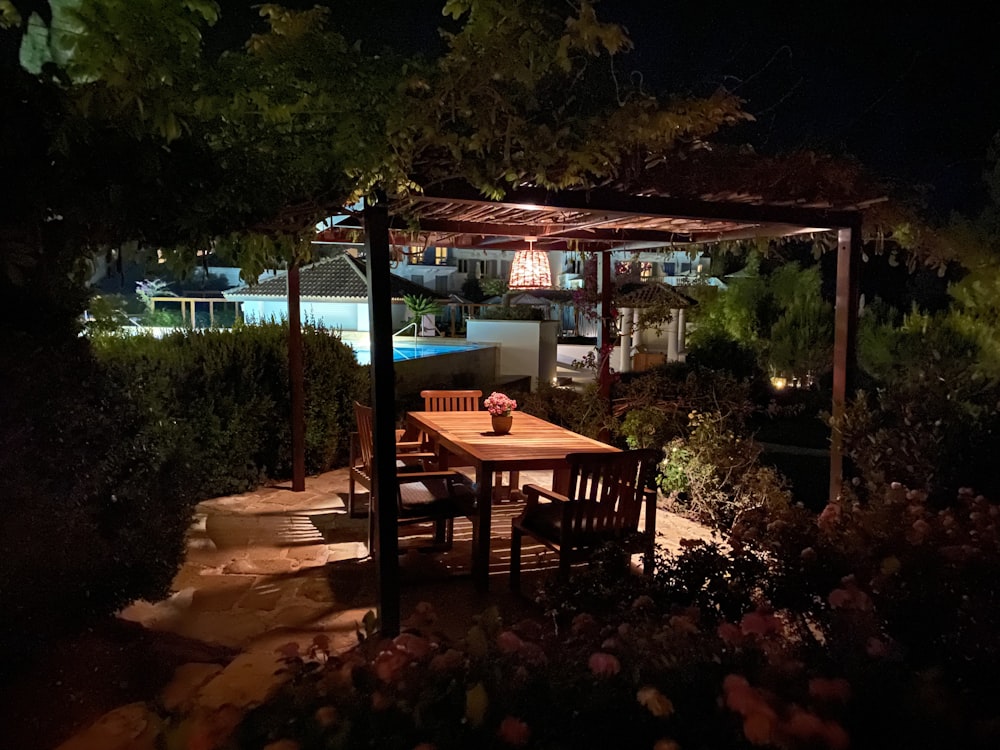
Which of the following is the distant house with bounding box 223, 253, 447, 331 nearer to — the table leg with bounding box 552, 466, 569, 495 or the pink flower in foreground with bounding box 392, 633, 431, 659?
the table leg with bounding box 552, 466, 569, 495

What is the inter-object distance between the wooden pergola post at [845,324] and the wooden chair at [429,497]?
2587mm

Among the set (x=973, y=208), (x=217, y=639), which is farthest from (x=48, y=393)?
(x=973, y=208)

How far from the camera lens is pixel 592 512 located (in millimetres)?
4051

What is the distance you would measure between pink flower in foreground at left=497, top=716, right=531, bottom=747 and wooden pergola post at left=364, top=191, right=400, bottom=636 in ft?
6.80

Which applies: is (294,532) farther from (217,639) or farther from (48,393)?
(48,393)

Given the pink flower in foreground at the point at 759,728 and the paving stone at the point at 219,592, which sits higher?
the pink flower in foreground at the point at 759,728

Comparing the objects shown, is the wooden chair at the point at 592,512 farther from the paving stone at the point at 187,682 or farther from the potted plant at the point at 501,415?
the paving stone at the point at 187,682

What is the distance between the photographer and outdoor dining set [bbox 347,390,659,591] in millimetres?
3984

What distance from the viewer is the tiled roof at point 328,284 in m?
15.8

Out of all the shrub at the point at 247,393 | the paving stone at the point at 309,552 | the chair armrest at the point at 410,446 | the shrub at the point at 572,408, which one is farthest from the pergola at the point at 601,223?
the shrub at the point at 572,408

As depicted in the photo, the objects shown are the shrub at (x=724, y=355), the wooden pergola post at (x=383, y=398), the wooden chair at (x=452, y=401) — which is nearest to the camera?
the wooden pergola post at (x=383, y=398)

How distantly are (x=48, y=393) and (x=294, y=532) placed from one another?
2.77m

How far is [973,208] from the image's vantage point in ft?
32.0

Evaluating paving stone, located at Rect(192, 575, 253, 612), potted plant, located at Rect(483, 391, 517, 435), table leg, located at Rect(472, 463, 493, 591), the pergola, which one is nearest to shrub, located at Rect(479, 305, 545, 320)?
the pergola
